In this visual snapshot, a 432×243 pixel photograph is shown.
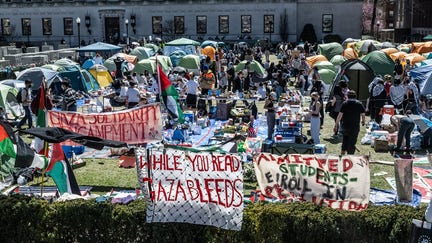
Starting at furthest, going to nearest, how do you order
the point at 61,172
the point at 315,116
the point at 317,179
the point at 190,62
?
the point at 190,62, the point at 315,116, the point at 61,172, the point at 317,179

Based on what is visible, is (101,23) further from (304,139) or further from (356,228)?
(356,228)

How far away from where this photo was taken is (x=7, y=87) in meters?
20.7

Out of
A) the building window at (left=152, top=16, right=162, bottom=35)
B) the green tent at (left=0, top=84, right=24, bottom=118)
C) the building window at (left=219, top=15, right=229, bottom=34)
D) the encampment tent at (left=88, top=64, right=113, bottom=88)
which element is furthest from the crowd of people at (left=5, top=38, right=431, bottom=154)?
the building window at (left=152, top=16, right=162, bottom=35)

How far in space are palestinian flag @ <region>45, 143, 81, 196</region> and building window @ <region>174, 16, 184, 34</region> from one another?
5423cm

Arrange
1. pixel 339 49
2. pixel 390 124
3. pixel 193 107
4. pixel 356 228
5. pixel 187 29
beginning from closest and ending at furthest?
pixel 356 228 < pixel 390 124 < pixel 193 107 < pixel 339 49 < pixel 187 29

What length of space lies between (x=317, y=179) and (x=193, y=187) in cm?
177

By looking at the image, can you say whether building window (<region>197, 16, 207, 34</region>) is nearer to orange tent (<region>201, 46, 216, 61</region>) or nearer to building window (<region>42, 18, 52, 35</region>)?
building window (<region>42, 18, 52, 35</region>)

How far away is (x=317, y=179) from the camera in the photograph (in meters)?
8.20

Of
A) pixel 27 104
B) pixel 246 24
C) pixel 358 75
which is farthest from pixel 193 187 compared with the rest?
pixel 246 24

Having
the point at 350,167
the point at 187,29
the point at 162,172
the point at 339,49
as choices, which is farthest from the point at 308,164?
the point at 187,29

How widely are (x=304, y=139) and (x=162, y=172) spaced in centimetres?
828

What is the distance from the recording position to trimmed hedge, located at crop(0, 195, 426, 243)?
7445 millimetres

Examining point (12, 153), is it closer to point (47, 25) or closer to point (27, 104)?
point (27, 104)

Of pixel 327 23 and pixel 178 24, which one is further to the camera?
pixel 178 24
